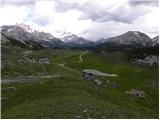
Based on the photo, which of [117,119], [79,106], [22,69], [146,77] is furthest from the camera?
[146,77]

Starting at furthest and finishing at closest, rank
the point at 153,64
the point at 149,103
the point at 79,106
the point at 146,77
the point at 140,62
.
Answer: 1. the point at 140,62
2. the point at 153,64
3. the point at 146,77
4. the point at 149,103
5. the point at 79,106

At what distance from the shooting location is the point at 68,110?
127ft

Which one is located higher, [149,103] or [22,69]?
[22,69]

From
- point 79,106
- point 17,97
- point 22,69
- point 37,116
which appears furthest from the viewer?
point 22,69

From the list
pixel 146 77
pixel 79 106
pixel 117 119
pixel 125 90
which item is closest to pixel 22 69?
Result: pixel 125 90

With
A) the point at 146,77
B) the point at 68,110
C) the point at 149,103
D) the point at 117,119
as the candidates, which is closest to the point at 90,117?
the point at 117,119

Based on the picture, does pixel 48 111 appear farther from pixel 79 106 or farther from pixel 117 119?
pixel 117 119

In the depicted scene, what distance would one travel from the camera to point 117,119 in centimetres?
3397

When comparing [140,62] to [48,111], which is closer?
[48,111]

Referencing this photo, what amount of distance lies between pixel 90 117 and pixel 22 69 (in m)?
91.2

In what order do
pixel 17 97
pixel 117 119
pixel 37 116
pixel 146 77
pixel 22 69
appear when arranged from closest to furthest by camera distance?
pixel 117 119, pixel 37 116, pixel 17 97, pixel 22 69, pixel 146 77

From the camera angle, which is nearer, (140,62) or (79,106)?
(79,106)

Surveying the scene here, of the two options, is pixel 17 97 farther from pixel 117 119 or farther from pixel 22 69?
pixel 22 69

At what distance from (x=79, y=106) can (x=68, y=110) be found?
106 inches
